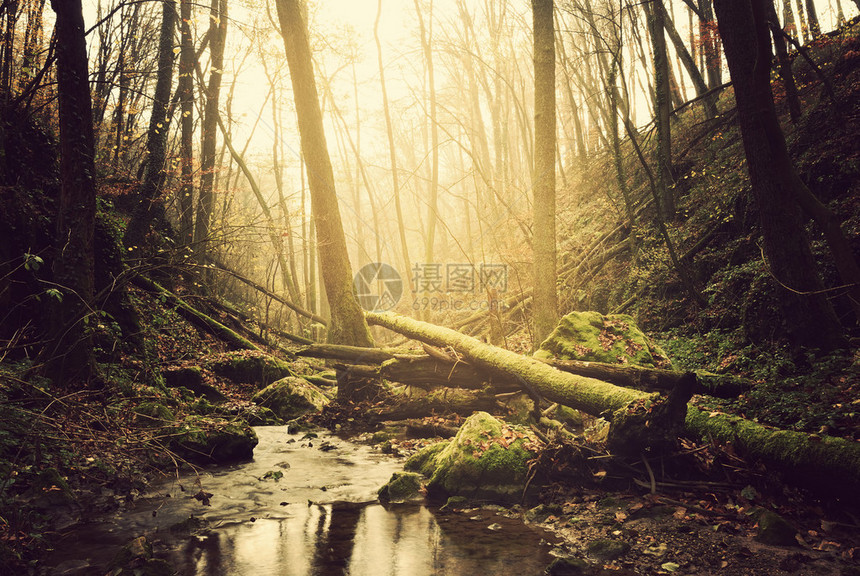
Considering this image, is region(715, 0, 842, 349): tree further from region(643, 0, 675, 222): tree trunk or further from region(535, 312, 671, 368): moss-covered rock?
region(643, 0, 675, 222): tree trunk

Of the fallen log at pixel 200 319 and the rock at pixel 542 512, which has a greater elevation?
the fallen log at pixel 200 319

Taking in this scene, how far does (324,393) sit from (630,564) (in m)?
10.00

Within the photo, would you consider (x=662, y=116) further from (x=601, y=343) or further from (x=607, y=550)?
(x=607, y=550)

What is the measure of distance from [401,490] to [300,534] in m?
1.49

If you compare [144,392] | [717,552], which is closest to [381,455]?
[144,392]

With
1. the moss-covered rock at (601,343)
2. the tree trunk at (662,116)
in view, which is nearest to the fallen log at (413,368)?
the moss-covered rock at (601,343)

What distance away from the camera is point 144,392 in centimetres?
721

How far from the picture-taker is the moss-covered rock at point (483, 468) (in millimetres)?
5945

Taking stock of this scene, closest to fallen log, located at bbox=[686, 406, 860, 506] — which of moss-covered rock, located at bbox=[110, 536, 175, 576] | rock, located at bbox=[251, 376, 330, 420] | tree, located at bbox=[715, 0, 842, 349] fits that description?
Answer: tree, located at bbox=[715, 0, 842, 349]

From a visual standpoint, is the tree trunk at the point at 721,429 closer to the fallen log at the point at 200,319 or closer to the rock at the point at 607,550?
the rock at the point at 607,550

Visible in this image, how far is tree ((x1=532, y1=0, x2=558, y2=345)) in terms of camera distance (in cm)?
1005

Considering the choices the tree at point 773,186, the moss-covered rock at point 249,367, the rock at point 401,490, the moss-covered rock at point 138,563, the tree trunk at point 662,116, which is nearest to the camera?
the moss-covered rock at point 138,563

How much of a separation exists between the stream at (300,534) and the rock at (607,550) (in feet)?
1.36

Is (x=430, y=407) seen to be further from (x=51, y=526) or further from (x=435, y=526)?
(x=51, y=526)
